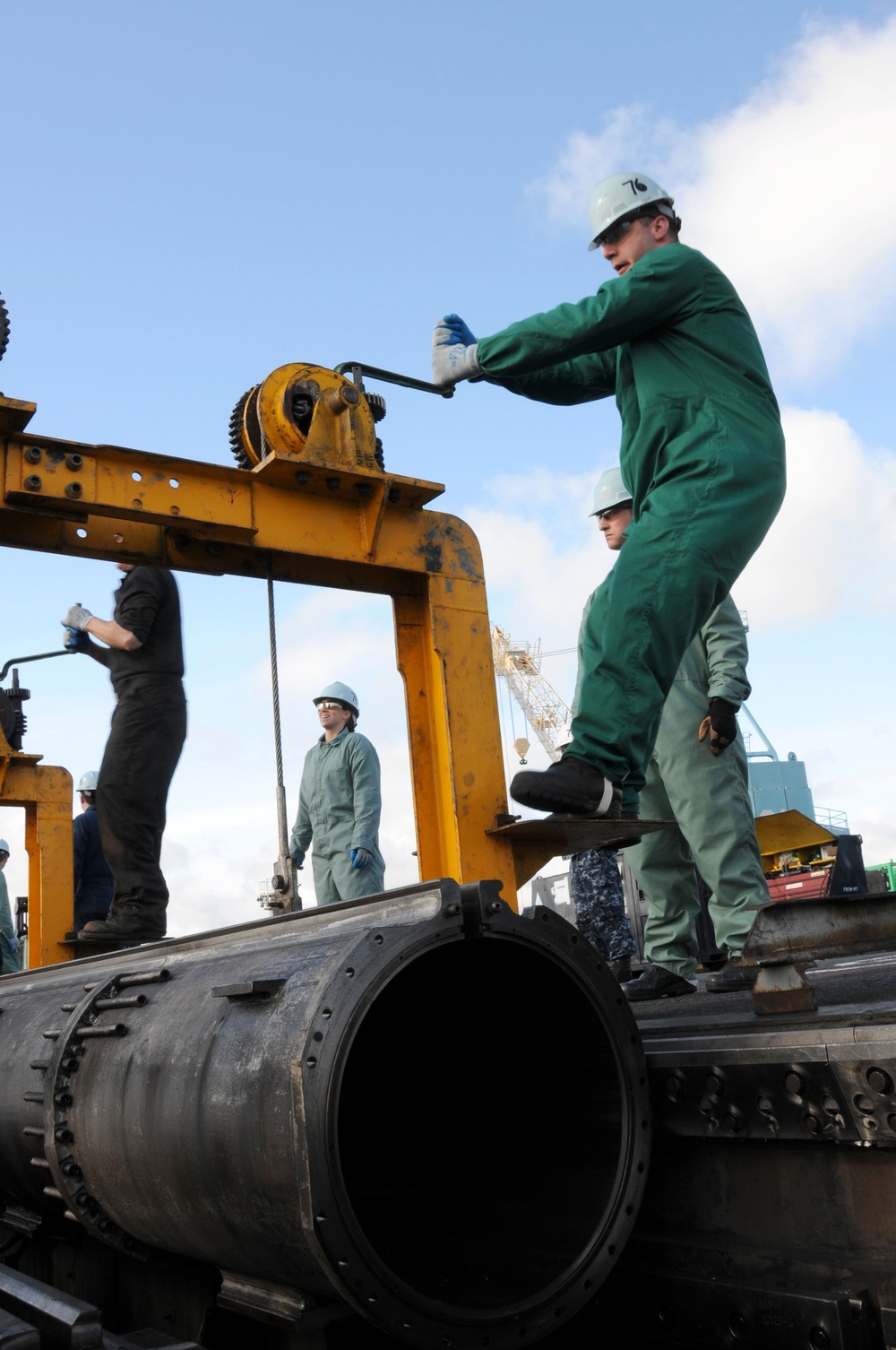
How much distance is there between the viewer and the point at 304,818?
7117 millimetres

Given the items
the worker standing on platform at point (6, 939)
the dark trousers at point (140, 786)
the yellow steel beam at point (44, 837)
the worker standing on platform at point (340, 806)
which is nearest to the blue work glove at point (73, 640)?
the dark trousers at point (140, 786)

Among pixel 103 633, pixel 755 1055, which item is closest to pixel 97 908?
pixel 103 633

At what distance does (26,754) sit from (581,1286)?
285 inches

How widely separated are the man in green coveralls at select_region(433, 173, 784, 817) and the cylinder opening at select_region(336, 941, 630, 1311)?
485 millimetres

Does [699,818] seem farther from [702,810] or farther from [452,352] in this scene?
[452,352]

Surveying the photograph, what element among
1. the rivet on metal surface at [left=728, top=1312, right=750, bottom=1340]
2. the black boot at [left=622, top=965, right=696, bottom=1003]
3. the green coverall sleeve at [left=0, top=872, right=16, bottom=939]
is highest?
the green coverall sleeve at [left=0, top=872, right=16, bottom=939]

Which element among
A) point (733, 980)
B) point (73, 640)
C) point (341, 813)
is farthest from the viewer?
point (341, 813)

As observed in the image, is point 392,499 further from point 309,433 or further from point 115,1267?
point 115,1267

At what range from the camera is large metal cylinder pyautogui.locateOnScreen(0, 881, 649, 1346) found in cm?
170

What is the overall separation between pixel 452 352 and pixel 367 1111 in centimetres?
193

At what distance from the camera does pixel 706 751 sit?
4.15 m

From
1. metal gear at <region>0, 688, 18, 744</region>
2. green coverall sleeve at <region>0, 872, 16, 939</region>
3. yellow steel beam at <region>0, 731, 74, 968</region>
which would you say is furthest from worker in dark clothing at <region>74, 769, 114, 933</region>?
green coverall sleeve at <region>0, 872, 16, 939</region>

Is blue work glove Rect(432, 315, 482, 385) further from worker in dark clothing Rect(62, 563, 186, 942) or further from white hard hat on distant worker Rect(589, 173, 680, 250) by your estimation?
worker in dark clothing Rect(62, 563, 186, 942)

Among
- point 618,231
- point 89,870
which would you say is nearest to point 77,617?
point 618,231
